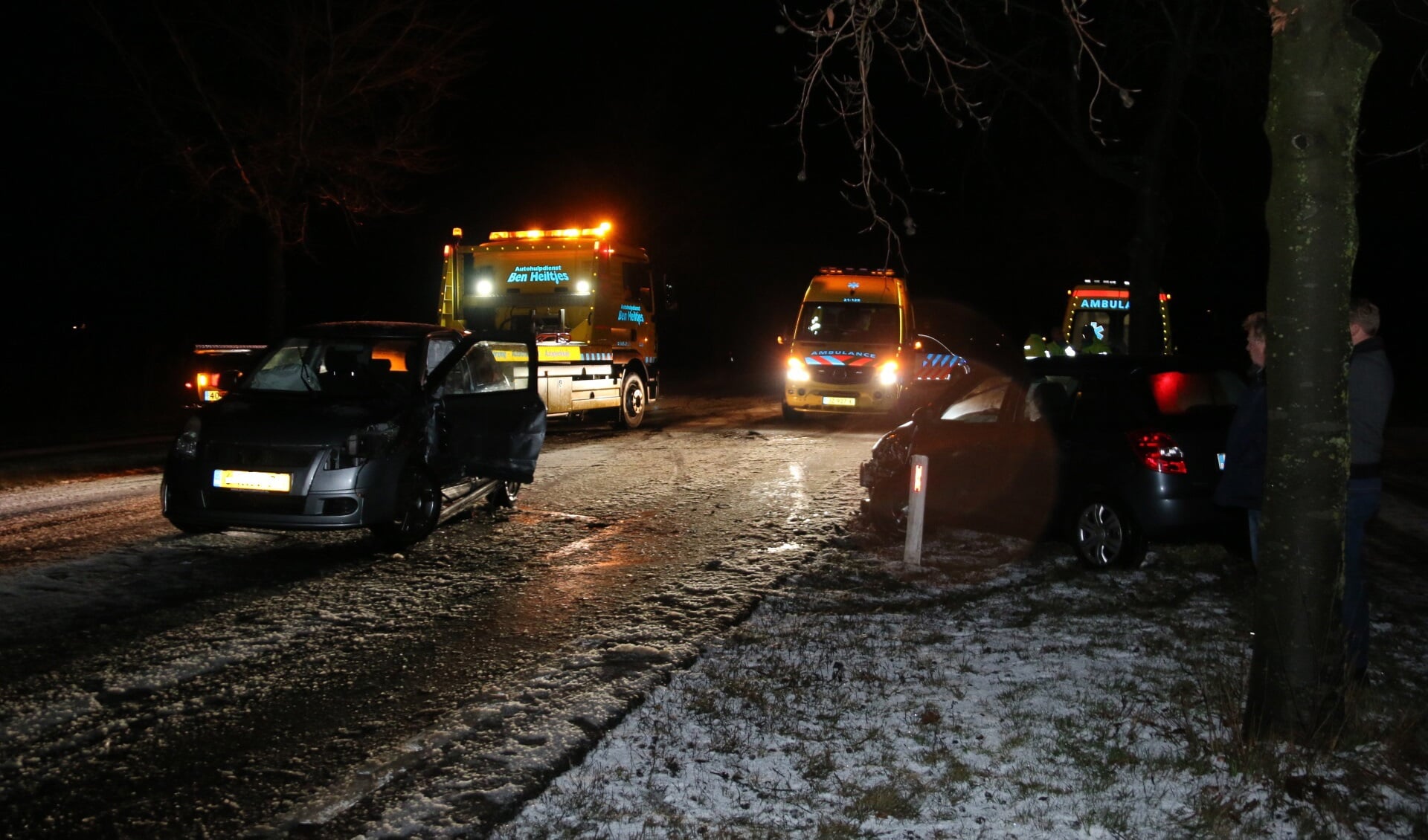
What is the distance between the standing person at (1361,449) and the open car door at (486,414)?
21.2ft

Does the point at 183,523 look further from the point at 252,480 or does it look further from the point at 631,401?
the point at 631,401

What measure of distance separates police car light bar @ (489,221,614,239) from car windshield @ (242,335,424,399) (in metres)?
9.21

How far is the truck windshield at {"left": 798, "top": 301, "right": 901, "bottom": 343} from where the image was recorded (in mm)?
19906

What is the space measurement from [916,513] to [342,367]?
4.76 m

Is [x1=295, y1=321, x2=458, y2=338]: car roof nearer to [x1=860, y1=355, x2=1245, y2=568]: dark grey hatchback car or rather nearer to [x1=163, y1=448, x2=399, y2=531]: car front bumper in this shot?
[x1=163, y1=448, x2=399, y2=531]: car front bumper

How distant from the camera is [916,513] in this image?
8.38 meters

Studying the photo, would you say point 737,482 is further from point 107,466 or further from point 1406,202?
point 1406,202

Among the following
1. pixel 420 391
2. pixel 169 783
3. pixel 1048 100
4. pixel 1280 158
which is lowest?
pixel 169 783

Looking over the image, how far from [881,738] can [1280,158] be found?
283 centimetres

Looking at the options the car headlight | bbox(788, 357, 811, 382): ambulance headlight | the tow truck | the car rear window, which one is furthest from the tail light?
bbox(788, 357, 811, 382): ambulance headlight

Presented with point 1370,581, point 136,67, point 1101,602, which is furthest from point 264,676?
point 136,67

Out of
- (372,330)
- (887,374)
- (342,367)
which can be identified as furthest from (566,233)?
(342,367)

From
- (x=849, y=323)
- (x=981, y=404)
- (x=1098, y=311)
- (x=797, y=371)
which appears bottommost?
(x=981, y=404)

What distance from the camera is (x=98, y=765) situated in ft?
14.9
